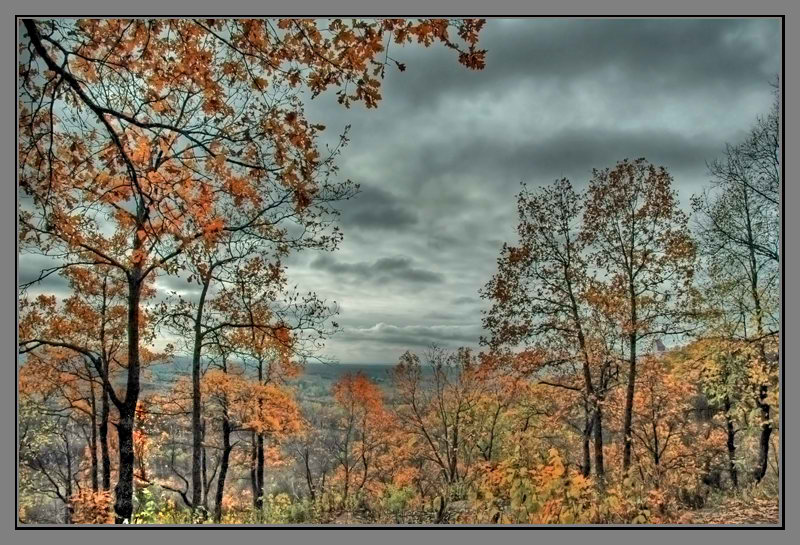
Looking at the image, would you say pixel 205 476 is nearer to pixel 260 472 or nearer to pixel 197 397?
pixel 260 472

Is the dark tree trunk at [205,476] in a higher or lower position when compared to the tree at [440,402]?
lower

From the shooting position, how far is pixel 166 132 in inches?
A: 131

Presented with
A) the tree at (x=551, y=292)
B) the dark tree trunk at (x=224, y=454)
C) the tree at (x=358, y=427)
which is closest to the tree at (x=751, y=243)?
the tree at (x=551, y=292)

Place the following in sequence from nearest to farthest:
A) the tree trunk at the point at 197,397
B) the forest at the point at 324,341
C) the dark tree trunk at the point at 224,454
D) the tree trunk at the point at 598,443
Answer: the forest at the point at 324,341 < the tree trunk at the point at 598,443 < the tree trunk at the point at 197,397 < the dark tree trunk at the point at 224,454

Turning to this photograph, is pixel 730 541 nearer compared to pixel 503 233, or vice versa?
pixel 730 541

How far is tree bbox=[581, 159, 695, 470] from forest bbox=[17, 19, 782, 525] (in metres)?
0.01

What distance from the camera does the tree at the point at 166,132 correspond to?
2.73 meters

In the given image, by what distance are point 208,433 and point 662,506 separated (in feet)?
10.0

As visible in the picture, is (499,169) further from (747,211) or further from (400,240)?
(747,211)

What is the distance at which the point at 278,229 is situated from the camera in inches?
140

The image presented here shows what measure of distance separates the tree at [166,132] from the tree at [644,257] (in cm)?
139

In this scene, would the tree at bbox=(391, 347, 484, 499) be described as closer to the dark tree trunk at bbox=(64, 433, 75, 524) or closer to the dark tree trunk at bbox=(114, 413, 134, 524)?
the dark tree trunk at bbox=(114, 413, 134, 524)

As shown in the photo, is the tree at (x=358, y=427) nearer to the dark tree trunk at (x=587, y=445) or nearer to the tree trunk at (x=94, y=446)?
the dark tree trunk at (x=587, y=445)

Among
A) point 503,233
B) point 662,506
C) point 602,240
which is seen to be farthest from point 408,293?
point 662,506
